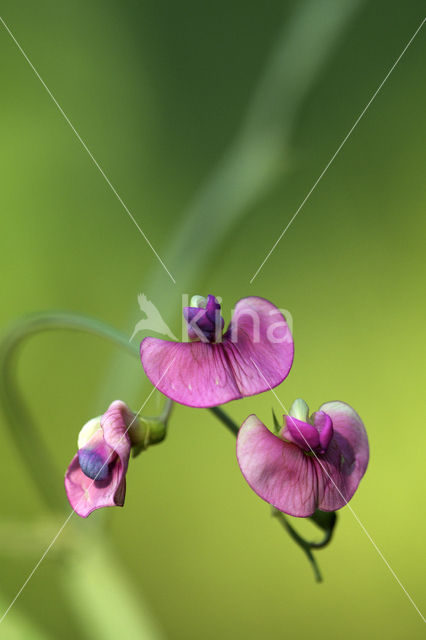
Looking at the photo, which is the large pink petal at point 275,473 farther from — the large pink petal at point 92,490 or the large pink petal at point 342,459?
the large pink petal at point 92,490

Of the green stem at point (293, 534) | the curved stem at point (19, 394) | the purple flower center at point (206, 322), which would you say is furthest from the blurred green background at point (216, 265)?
the green stem at point (293, 534)

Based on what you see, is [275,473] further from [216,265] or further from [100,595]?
[216,265]

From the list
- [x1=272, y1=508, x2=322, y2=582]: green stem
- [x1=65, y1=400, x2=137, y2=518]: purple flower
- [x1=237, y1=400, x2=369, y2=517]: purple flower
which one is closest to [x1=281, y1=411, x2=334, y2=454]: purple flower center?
[x1=237, y1=400, x2=369, y2=517]: purple flower

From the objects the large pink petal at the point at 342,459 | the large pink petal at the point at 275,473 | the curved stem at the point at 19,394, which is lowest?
the curved stem at the point at 19,394

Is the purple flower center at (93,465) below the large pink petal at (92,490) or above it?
above

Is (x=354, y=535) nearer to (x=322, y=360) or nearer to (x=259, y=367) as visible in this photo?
(x=322, y=360)

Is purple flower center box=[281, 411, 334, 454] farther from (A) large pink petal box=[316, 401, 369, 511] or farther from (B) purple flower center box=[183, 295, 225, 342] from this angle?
(B) purple flower center box=[183, 295, 225, 342]

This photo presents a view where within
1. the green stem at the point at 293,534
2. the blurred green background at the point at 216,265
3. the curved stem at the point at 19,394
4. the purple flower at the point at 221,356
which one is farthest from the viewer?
the blurred green background at the point at 216,265
